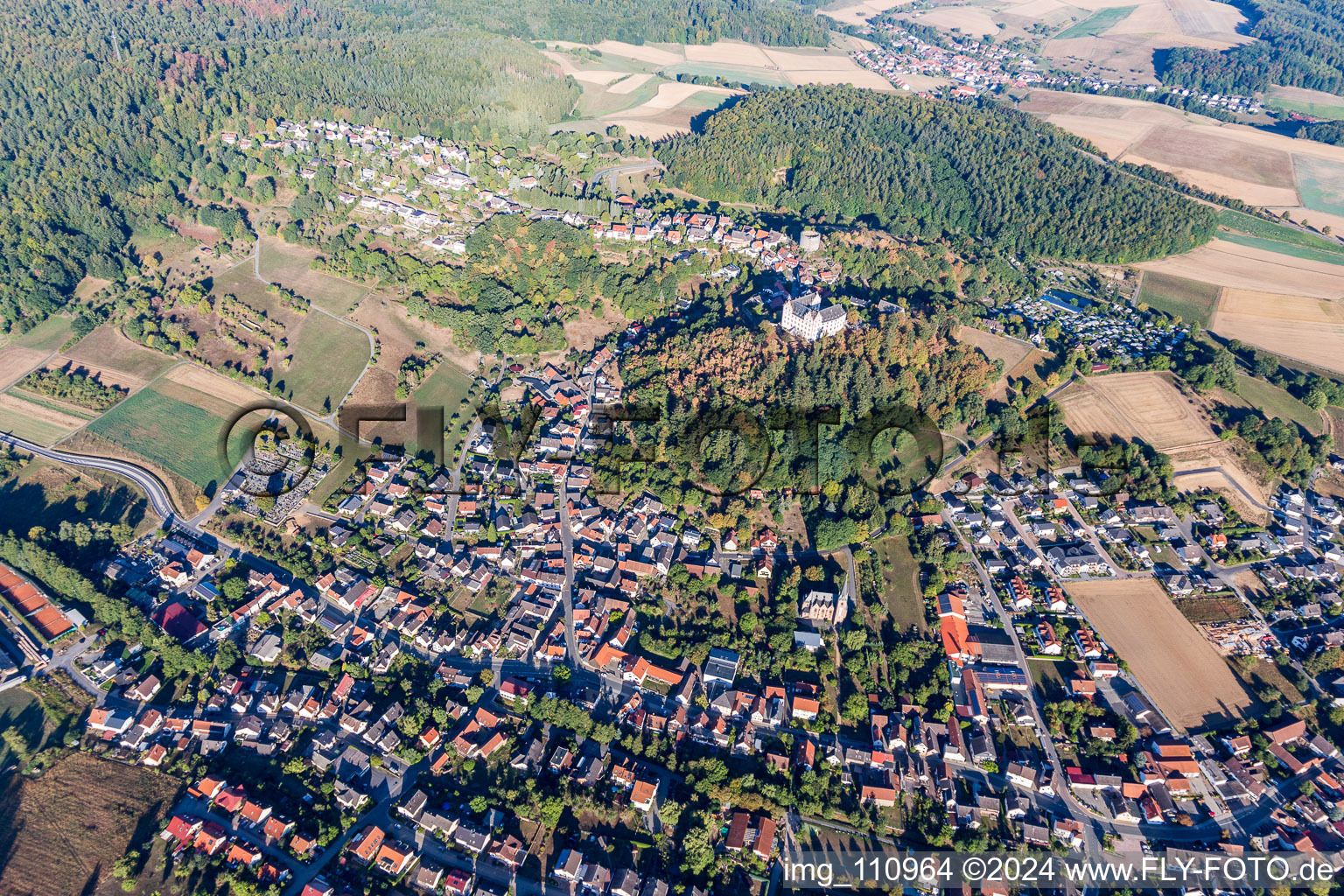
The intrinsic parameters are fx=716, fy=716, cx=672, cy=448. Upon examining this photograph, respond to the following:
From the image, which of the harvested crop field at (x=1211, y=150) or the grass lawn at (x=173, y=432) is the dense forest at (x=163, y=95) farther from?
the harvested crop field at (x=1211, y=150)

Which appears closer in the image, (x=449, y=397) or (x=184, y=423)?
(x=184, y=423)

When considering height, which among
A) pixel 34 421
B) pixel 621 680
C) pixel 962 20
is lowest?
pixel 621 680

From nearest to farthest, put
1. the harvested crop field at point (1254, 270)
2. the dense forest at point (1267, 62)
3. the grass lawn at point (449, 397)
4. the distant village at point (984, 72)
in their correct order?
the grass lawn at point (449, 397), the harvested crop field at point (1254, 270), the distant village at point (984, 72), the dense forest at point (1267, 62)

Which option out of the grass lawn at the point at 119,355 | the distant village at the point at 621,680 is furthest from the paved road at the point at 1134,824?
the grass lawn at the point at 119,355

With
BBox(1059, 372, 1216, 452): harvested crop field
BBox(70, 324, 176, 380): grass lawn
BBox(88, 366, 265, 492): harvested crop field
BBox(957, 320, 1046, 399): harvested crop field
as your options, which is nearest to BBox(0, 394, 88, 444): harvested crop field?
BBox(88, 366, 265, 492): harvested crop field

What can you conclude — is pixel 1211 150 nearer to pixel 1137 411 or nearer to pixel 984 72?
pixel 984 72

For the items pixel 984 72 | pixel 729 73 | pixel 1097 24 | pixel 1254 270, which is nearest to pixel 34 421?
pixel 1254 270

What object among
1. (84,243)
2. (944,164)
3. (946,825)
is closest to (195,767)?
(946,825)
